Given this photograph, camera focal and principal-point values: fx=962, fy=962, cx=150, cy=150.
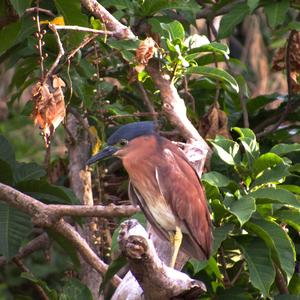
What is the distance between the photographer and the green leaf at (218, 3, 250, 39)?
4.60 metres

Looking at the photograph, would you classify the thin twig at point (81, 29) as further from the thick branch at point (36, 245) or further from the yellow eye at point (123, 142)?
the thick branch at point (36, 245)

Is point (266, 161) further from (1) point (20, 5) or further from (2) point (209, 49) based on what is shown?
(1) point (20, 5)

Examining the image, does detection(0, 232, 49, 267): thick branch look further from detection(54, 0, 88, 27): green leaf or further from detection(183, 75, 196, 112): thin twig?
detection(54, 0, 88, 27): green leaf

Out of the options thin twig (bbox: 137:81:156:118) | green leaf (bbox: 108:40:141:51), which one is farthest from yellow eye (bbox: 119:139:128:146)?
thin twig (bbox: 137:81:156:118)

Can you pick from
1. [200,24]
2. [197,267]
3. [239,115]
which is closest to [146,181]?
[197,267]

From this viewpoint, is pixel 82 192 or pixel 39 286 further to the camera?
pixel 82 192

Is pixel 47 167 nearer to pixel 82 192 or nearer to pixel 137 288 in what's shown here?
pixel 82 192

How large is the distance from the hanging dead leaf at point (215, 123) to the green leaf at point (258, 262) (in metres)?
0.66

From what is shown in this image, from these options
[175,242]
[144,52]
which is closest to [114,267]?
[175,242]

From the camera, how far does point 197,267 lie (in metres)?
3.70

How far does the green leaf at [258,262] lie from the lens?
372cm

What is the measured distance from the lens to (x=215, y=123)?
436cm

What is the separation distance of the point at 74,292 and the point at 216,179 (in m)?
0.73

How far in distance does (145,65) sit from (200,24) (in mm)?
3281
